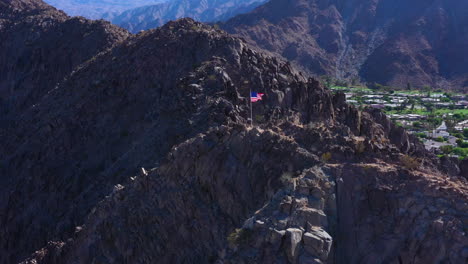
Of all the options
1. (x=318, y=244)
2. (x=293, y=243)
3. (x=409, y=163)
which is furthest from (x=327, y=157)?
(x=293, y=243)

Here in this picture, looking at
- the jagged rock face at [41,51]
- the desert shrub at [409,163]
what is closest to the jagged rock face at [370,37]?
the jagged rock face at [41,51]

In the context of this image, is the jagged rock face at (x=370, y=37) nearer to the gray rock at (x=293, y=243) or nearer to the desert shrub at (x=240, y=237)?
the desert shrub at (x=240, y=237)

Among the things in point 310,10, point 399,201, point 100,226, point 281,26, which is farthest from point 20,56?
point 310,10

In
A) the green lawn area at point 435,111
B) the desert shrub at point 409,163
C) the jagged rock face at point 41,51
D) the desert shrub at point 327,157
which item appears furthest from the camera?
the green lawn area at point 435,111

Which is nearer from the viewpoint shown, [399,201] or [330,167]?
[399,201]

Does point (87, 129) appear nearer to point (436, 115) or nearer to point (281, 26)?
point (436, 115)

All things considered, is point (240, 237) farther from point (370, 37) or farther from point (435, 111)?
point (370, 37)
